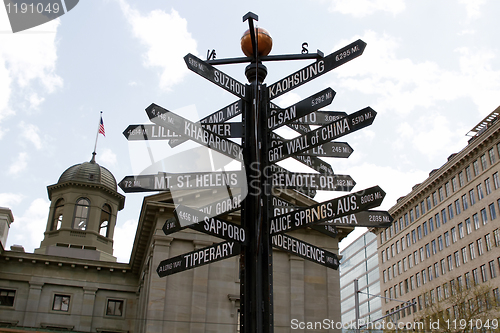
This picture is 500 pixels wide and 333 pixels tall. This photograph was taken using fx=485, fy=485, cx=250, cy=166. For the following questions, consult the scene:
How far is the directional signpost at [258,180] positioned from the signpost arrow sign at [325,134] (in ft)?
0.04

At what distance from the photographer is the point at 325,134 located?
6027 mm

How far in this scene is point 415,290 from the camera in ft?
249

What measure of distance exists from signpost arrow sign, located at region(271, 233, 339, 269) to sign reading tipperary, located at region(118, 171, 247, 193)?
827mm

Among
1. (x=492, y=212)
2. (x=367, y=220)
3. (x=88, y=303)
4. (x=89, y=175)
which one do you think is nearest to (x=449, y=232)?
(x=492, y=212)

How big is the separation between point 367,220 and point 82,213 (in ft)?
128

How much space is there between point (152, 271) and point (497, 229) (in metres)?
47.8

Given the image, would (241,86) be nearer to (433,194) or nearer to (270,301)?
(270,301)

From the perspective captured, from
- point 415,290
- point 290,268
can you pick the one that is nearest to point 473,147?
point 415,290

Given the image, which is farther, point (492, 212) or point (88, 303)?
point (492, 212)

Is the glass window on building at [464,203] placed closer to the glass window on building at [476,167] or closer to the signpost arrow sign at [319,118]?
the glass window on building at [476,167]

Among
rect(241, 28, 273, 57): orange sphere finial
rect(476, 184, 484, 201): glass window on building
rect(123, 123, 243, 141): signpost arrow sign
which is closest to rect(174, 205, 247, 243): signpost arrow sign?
rect(123, 123, 243, 141): signpost arrow sign

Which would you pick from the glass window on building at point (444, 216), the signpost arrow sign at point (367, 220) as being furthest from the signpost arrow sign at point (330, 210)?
the glass window on building at point (444, 216)

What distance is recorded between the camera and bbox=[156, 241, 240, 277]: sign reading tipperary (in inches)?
220

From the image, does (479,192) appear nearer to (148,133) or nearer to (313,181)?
(313,181)
